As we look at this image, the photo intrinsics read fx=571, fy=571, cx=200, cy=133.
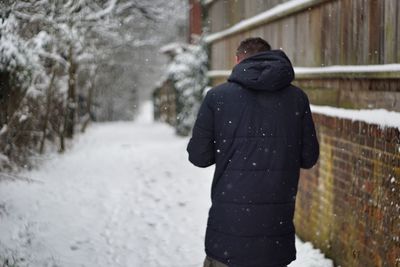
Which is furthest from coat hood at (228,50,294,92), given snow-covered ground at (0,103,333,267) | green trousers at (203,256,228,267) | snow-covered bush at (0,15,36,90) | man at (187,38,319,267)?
snow-covered bush at (0,15,36,90)

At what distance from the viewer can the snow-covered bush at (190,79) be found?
16.1 meters

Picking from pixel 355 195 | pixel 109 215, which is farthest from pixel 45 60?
pixel 355 195

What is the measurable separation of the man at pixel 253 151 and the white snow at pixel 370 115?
2.94 ft

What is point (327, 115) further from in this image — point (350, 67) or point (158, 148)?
point (158, 148)

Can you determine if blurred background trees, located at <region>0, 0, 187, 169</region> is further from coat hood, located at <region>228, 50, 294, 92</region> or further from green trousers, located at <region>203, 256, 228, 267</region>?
green trousers, located at <region>203, 256, 228, 267</region>

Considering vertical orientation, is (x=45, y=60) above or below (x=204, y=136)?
above

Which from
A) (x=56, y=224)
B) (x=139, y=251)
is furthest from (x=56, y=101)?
(x=139, y=251)

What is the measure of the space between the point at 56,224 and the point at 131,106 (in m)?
29.7

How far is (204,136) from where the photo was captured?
2.98m

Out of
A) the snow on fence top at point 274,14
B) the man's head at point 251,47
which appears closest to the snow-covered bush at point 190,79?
the snow on fence top at point 274,14

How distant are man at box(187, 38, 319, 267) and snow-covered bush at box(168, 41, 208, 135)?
12.7 meters

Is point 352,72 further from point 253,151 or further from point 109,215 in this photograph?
point 109,215

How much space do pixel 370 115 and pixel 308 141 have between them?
3.75ft

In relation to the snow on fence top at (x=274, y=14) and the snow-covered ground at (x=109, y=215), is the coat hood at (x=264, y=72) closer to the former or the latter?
the snow on fence top at (x=274, y=14)
